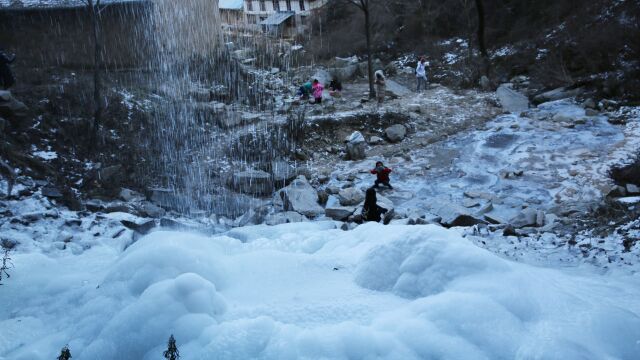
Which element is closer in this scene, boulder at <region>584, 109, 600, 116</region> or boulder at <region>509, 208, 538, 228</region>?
boulder at <region>509, 208, 538, 228</region>

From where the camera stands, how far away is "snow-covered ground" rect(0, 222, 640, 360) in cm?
350

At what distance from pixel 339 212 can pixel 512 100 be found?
690cm

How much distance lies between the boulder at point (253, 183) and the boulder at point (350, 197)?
149 cm

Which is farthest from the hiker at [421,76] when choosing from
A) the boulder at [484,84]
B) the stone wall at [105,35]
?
the stone wall at [105,35]

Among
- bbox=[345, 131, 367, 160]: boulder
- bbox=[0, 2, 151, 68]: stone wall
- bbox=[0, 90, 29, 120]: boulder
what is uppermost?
bbox=[0, 2, 151, 68]: stone wall

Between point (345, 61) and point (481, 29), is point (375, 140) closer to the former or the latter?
point (481, 29)

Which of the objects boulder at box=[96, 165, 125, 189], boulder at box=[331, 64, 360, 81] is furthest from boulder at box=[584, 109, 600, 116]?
boulder at box=[96, 165, 125, 189]

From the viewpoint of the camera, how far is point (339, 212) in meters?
7.51

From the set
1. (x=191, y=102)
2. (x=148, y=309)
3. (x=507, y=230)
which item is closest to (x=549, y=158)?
(x=507, y=230)

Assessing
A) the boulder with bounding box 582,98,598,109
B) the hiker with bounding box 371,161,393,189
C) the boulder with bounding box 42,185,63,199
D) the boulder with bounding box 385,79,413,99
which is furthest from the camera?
the boulder with bounding box 385,79,413,99

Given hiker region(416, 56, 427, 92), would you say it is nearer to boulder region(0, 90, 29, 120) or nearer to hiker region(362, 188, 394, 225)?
hiker region(362, 188, 394, 225)

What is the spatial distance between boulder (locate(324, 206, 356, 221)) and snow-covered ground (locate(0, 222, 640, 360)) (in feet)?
7.01

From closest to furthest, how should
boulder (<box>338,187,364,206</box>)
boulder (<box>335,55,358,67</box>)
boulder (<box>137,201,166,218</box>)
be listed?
boulder (<box>137,201,166,218</box>), boulder (<box>338,187,364,206</box>), boulder (<box>335,55,358,67</box>)

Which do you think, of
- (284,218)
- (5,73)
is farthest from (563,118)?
(5,73)
